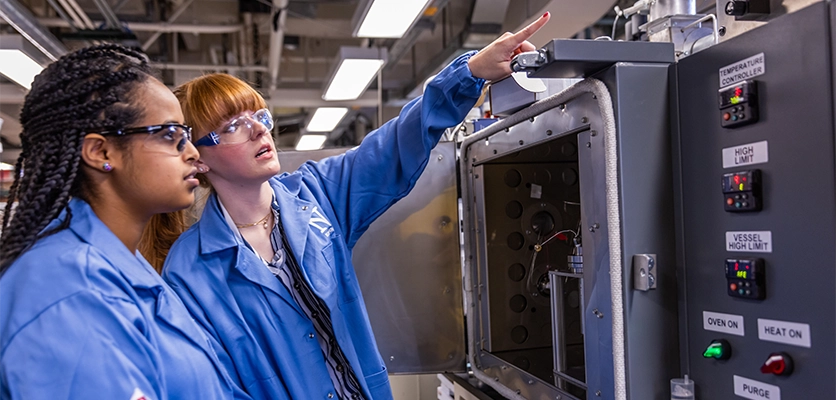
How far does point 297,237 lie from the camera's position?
1534 mm

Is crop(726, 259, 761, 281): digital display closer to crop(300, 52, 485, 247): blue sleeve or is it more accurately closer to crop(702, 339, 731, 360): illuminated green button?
crop(702, 339, 731, 360): illuminated green button

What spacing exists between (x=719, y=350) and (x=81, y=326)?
0.96 meters

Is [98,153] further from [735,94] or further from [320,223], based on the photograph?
[735,94]

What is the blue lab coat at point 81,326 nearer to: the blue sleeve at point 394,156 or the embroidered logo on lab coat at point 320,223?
the embroidered logo on lab coat at point 320,223

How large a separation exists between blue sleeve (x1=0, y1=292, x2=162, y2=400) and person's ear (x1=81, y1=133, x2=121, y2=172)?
0.21 m

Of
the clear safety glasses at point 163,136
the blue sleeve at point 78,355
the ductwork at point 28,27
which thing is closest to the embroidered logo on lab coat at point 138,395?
the blue sleeve at point 78,355

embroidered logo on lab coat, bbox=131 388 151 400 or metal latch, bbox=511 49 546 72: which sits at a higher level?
metal latch, bbox=511 49 546 72

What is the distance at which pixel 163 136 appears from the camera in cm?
105

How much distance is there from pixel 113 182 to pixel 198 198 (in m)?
0.78

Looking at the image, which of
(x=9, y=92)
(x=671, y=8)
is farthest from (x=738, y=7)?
(x=9, y=92)

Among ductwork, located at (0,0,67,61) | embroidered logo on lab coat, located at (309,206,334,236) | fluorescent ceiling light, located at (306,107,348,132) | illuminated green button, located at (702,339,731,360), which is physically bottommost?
illuminated green button, located at (702,339,731,360)

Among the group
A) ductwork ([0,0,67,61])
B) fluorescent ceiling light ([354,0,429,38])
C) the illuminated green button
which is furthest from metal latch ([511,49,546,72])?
ductwork ([0,0,67,61])

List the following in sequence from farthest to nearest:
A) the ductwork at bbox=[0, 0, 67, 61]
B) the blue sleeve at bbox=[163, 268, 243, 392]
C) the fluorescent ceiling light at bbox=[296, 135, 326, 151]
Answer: the fluorescent ceiling light at bbox=[296, 135, 326, 151]
the ductwork at bbox=[0, 0, 67, 61]
the blue sleeve at bbox=[163, 268, 243, 392]

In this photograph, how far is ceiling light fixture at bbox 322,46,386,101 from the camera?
14.2 feet
